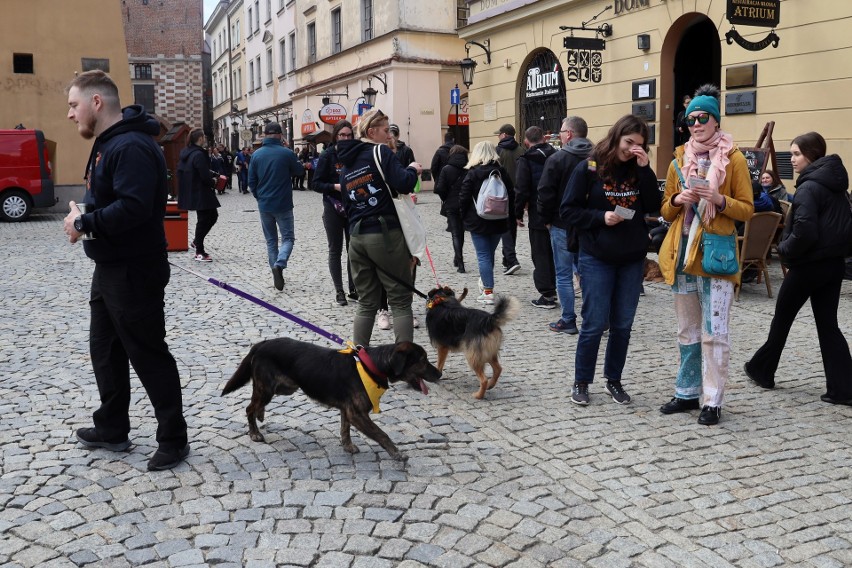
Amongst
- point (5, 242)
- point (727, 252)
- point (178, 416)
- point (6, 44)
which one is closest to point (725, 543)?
point (727, 252)

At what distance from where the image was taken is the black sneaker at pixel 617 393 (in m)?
5.73

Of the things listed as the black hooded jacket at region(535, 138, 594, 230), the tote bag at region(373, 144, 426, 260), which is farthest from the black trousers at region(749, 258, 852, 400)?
the tote bag at region(373, 144, 426, 260)

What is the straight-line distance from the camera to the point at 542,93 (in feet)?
63.9

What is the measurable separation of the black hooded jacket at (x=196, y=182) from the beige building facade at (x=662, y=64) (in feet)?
23.4

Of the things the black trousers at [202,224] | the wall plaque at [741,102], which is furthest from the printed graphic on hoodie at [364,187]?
the wall plaque at [741,102]

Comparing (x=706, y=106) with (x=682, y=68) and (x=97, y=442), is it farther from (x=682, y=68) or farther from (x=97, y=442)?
(x=682, y=68)

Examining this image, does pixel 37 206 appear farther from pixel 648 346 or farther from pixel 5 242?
pixel 648 346

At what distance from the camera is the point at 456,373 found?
21.7ft

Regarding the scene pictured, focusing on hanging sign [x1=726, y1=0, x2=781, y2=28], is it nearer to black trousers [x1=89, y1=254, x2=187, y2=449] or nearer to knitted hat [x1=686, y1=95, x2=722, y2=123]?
knitted hat [x1=686, y1=95, x2=722, y2=123]

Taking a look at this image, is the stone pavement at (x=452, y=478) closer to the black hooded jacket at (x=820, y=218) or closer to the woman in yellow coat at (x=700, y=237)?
the woman in yellow coat at (x=700, y=237)

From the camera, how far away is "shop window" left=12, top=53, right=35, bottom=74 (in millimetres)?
24922

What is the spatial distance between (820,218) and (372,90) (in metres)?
25.6

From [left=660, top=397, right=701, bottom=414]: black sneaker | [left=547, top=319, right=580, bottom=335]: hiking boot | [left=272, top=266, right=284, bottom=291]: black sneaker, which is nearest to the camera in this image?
[left=660, top=397, right=701, bottom=414]: black sneaker

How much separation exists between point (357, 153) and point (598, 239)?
186 centimetres
